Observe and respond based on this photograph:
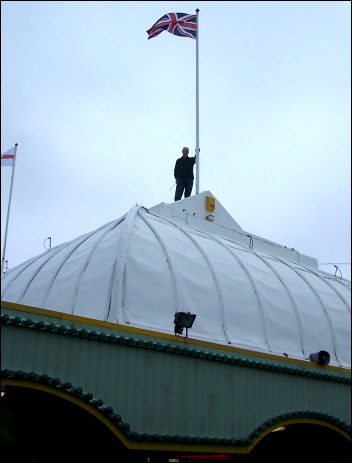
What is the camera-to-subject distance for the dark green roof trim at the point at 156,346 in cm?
891

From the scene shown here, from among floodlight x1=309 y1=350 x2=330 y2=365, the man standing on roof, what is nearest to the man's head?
the man standing on roof

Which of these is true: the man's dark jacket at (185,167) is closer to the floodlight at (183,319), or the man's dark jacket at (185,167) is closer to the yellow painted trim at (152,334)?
the yellow painted trim at (152,334)

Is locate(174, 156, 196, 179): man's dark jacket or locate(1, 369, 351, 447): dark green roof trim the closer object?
locate(1, 369, 351, 447): dark green roof trim

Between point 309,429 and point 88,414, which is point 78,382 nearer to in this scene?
point 88,414

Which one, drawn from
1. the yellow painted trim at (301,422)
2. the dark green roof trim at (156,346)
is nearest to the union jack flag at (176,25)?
the dark green roof trim at (156,346)

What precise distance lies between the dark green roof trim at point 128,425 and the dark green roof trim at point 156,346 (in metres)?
0.67

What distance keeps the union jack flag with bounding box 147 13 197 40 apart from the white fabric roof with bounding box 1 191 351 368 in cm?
594

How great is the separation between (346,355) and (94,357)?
8048 millimetres

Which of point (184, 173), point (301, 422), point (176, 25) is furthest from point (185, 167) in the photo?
point (301, 422)

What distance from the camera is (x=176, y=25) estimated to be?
66.6 feet

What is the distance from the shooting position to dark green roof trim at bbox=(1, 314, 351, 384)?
8.91 m

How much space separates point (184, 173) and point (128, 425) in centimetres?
1094

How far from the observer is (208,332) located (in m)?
12.4

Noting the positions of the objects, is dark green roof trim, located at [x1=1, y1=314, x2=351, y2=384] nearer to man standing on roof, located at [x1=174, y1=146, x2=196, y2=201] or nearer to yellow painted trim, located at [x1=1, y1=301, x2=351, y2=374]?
yellow painted trim, located at [x1=1, y1=301, x2=351, y2=374]
